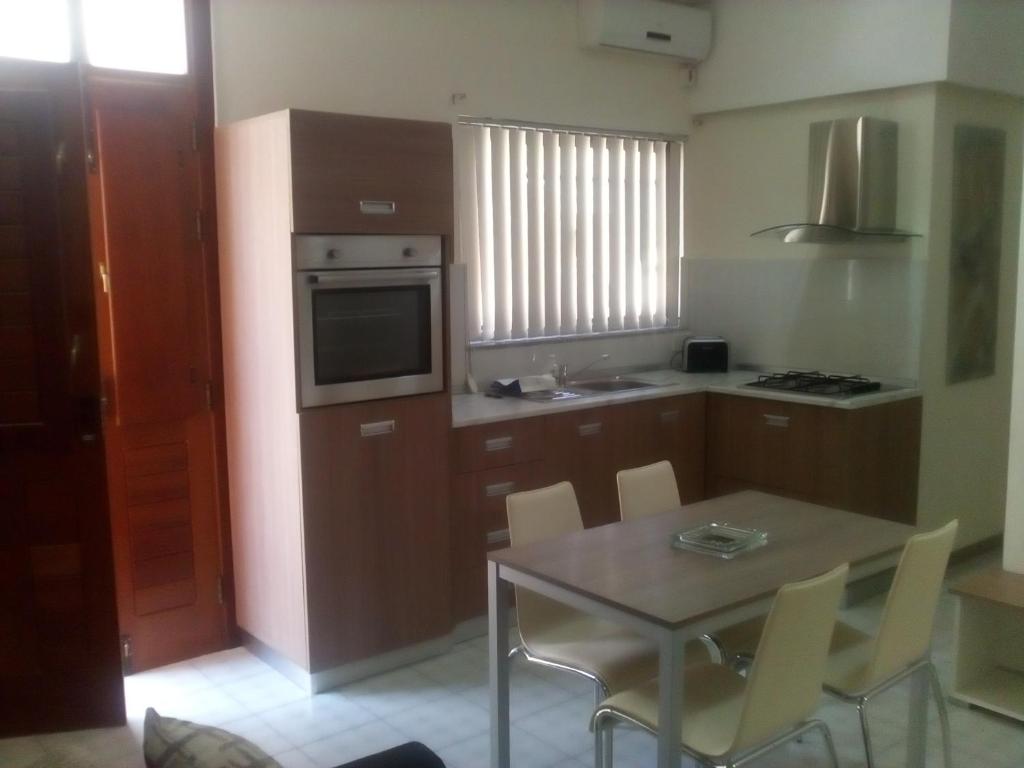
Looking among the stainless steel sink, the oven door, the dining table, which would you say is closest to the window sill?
the stainless steel sink

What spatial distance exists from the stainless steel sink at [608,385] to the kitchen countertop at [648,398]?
0.09m

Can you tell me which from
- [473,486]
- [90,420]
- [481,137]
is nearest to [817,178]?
[481,137]

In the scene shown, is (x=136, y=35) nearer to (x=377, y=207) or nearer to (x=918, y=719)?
(x=377, y=207)

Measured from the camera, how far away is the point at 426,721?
319 centimetres

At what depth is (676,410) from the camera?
447 cm

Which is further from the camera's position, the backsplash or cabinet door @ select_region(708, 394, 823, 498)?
the backsplash

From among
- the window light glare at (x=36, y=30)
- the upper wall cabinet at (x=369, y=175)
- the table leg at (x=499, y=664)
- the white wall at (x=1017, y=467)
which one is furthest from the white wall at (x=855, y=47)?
the window light glare at (x=36, y=30)

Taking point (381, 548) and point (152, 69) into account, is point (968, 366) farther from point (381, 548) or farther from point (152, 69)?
point (152, 69)

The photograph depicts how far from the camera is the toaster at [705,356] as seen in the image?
503 cm

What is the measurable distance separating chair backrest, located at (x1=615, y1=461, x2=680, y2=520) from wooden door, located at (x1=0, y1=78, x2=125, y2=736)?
172 centimetres

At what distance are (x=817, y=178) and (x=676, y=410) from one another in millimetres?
1303

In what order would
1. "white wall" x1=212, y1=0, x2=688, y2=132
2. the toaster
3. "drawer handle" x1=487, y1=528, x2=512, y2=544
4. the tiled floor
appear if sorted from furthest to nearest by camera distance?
the toaster < "drawer handle" x1=487, y1=528, x2=512, y2=544 < "white wall" x1=212, y1=0, x2=688, y2=132 < the tiled floor

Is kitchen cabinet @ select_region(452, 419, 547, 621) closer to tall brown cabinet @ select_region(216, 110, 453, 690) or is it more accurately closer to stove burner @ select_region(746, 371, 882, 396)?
tall brown cabinet @ select_region(216, 110, 453, 690)

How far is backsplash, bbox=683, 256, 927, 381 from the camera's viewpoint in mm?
4496
